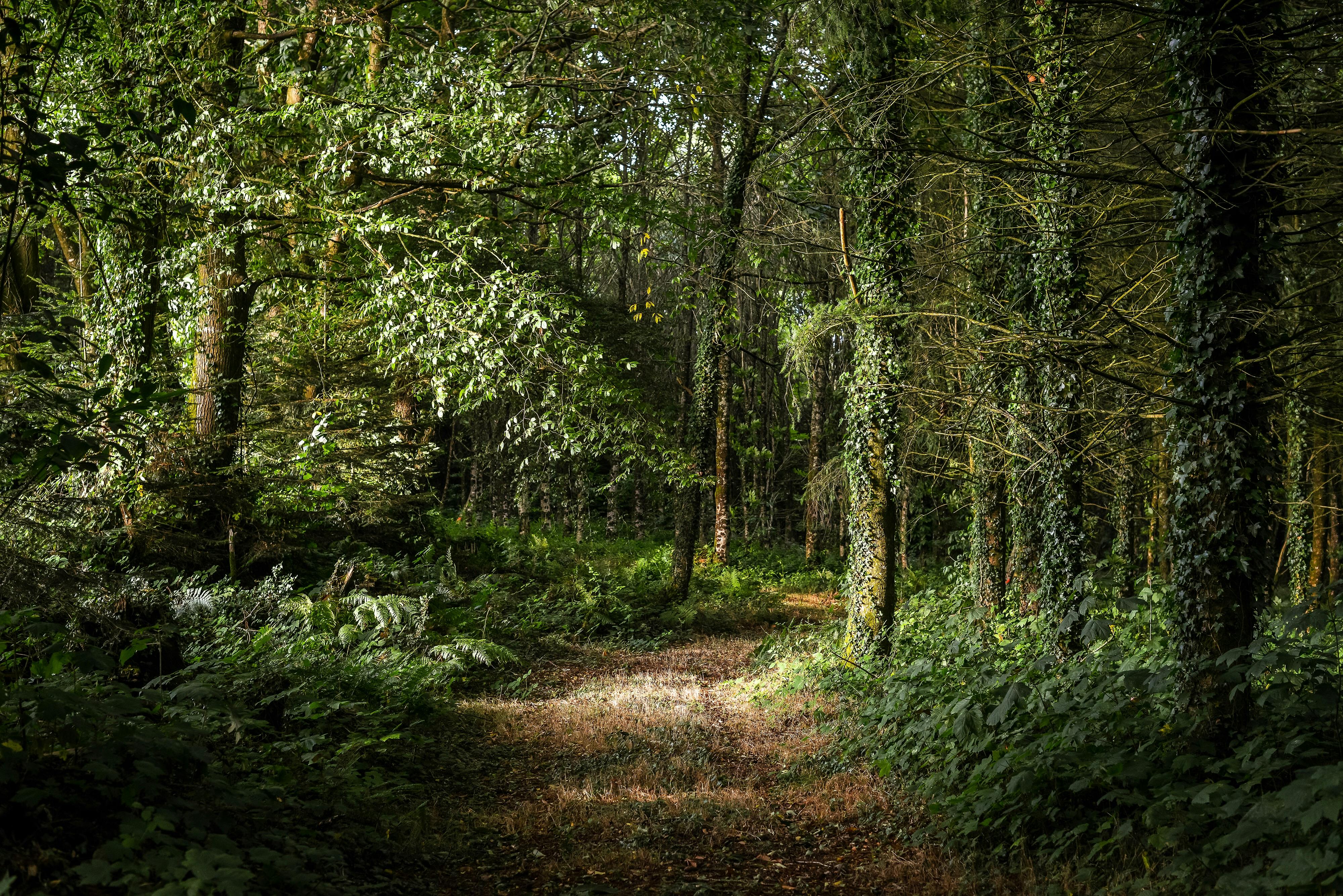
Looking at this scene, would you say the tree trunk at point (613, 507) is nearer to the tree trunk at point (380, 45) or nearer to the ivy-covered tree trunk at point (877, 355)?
the tree trunk at point (380, 45)

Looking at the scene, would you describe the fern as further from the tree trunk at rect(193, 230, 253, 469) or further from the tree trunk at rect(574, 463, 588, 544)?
the tree trunk at rect(574, 463, 588, 544)

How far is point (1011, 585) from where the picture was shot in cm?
1126

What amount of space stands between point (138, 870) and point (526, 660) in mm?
8500

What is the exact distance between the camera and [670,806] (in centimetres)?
642

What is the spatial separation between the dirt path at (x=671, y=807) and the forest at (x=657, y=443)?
6 cm

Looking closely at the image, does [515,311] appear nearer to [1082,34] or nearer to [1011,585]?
[1082,34]

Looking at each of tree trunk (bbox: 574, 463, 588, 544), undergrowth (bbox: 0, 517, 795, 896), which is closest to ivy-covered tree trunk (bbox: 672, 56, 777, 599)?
tree trunk (bbox: 574, 463, 588, 544)

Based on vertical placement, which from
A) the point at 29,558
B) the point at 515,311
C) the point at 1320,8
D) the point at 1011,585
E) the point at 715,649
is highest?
the point at 1320,8

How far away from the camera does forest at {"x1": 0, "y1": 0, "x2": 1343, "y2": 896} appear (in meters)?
4.63

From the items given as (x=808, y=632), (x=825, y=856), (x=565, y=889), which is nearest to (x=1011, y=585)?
(x=808, y=632)

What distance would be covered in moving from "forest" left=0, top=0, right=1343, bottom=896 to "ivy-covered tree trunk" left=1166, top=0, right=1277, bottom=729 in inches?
1.3

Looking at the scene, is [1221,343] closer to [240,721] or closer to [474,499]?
[240,721]

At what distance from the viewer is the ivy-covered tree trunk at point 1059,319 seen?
7949 mm

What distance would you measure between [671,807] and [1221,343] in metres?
5.11
